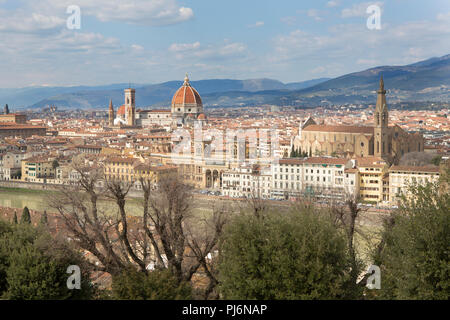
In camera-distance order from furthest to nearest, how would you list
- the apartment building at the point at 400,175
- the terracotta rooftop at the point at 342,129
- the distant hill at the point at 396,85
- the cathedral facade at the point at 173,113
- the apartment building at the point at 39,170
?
1. the distant hill at the point at 396,85
2. the cathedral facade at the point at 173,113
3. the terracotta rooftop at the point at 342,129
4. the apartment building at the point at 39,170
5. the apartment building at the point at 400,175

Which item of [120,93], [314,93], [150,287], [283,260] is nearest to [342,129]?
[283,260]

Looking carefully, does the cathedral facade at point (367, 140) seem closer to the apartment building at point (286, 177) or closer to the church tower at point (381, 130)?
the church tower at point (381, 130)

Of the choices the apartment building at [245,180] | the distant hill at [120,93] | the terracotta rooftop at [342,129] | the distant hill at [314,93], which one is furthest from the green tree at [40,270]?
the distant hill at [120,93]

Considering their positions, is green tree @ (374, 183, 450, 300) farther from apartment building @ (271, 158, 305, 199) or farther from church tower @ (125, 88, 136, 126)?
church tower @ (125, 88, 136, 126)

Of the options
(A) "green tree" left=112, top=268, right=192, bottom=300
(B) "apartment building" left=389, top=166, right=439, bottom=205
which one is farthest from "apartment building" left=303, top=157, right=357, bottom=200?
(A) "green tree" left=112, top=268, right=192, bottom=300

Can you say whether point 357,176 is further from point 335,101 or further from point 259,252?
point 335,101
